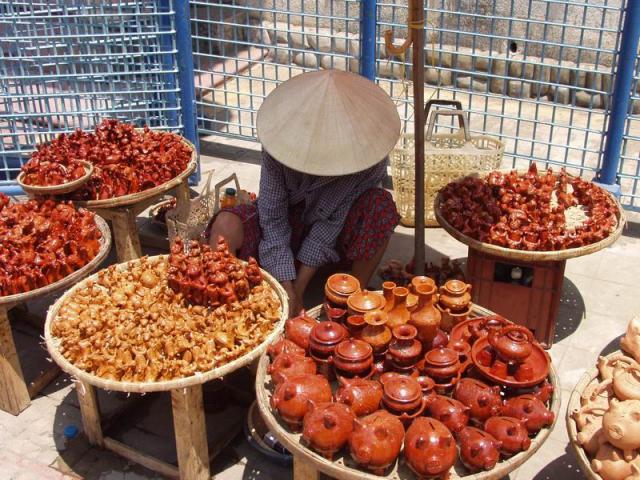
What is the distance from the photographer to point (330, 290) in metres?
2.68

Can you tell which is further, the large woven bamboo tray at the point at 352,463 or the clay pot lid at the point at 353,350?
the clay pot lid at the point at 353,350

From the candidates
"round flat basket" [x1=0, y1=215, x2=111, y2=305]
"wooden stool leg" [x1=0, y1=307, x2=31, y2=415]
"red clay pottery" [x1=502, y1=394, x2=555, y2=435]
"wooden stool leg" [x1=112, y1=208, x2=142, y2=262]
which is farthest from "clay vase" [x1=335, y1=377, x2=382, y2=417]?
"wooden stool leg" [x1=112, y1=208, x2=142, y2=262]

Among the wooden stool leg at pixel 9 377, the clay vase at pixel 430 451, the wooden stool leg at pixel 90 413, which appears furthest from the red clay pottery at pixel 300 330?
the wooden stool leg at pixel 9 377

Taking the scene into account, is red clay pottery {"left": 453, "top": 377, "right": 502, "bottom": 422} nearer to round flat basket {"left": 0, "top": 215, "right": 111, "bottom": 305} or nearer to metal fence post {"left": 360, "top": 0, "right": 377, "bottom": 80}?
round flat basket {"left": 0, "top": 215, "right": 111, "bottom": 305}

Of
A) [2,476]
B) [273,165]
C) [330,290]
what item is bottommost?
[2,476]

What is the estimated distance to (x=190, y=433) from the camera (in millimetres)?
2623

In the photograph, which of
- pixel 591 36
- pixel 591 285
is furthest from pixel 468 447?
pixel 591 36

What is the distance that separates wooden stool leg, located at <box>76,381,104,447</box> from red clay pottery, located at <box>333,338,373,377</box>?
103 cm

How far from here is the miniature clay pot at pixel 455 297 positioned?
106 inches

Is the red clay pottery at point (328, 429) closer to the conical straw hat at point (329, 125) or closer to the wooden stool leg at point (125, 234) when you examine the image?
the conical straw hat at point (329, 125)

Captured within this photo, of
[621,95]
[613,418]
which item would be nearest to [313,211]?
[613,418]

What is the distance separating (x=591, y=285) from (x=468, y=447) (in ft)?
7.17

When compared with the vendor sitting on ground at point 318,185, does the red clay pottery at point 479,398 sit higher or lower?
lower

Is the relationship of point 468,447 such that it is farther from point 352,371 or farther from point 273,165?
point 273,165
